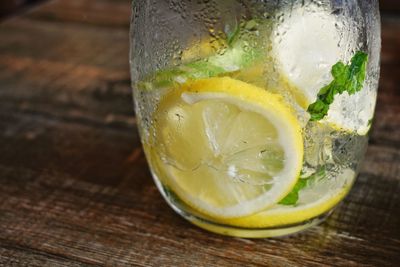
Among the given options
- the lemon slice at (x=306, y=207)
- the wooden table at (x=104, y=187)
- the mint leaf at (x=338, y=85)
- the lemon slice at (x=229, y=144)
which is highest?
the mint leaf at (x=338, y=85)

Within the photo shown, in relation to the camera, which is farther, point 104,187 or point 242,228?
point 104,187

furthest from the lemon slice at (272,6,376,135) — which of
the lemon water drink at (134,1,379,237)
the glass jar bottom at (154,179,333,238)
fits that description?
the glass jar bottom at (154,179,333,238)

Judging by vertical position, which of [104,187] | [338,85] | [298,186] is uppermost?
[338,85]

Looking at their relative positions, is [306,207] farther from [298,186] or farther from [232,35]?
[232,35]

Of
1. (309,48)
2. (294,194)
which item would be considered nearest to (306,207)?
(294,194)

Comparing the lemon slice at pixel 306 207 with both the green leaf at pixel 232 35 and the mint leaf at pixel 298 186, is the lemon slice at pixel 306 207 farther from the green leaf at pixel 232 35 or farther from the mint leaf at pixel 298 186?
the green leaf at pixel 232 35

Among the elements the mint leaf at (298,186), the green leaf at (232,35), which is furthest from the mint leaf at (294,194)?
the green leaf at (232,35)

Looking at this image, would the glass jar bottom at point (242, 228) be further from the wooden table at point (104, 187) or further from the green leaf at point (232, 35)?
the green leaf at point (232, 35)

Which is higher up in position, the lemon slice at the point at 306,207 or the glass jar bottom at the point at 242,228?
the lemon slice at the point at 306,207
